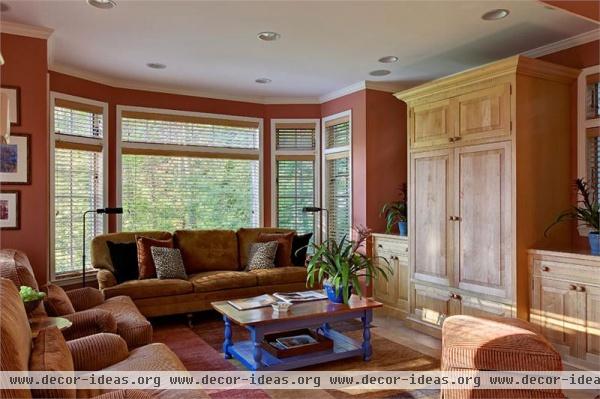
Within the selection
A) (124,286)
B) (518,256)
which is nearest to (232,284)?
(124,286)

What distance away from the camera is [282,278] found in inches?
193

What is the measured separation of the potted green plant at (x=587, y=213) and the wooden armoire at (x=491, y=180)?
10cm

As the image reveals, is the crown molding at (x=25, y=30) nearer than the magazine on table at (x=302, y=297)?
Yes

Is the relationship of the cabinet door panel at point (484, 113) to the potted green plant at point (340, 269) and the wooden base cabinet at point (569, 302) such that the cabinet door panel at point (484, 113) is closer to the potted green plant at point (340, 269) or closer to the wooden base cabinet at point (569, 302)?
the wooden base cabinet at point (569, 302)

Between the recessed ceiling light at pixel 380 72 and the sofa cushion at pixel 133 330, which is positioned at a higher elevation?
the recessed ceiling light at pixel 380 72

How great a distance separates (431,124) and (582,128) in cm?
127

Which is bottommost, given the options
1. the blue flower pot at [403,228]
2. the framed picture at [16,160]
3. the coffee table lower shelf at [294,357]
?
the coffee table lower shelf at [294,357]

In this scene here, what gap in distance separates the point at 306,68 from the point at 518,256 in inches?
111

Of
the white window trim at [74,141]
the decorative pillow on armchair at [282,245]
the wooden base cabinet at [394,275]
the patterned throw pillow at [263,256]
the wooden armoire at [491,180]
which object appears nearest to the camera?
the wooden armoire at [491,180]

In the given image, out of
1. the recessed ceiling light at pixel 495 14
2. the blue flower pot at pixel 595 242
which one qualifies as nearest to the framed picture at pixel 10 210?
the recessed ceiling light at pixel 495 14

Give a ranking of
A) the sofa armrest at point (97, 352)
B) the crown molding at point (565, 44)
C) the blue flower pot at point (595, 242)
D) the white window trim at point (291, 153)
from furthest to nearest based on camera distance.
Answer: the white window trim at point (291, 153)
the crown molding at point (565, 44)
the blue flower pot at point (595, 242)
the sofa armrest at point (97, 352)

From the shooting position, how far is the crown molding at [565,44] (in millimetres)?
3668

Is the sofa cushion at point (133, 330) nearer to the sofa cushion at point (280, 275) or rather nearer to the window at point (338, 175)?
the sofa cushion at point (280, 275)

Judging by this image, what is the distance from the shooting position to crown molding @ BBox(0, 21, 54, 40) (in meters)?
3.50
